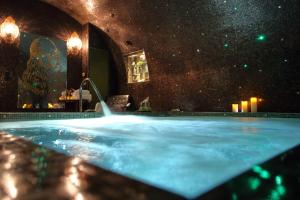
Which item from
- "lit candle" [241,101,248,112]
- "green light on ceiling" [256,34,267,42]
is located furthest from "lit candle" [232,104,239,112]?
"green light on ceiling" [256,34,267,42]

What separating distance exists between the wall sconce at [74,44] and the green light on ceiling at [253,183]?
744cm

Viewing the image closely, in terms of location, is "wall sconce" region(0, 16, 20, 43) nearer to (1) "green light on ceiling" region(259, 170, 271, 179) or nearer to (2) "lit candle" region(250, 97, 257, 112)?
(2) "lit candle" region(250, 97, 257, 112)

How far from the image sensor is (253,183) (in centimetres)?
61

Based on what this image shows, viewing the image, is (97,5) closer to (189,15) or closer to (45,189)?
(189,15)

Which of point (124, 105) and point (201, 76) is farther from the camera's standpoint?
point (124, 105)

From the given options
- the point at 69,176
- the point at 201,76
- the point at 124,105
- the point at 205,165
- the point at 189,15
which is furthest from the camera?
the point at 124,105

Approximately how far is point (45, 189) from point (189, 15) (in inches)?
205

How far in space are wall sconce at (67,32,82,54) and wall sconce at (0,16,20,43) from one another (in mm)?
1567

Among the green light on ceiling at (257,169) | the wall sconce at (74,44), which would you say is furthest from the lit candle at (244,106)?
the wall sconce at (74,44)

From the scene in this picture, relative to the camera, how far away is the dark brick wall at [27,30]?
5.92 meters

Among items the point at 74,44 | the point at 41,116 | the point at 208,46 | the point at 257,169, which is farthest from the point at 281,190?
the point at 74,44

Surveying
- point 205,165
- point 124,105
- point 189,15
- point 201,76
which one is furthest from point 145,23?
point 205,165

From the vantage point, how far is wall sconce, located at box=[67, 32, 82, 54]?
7.32 meters

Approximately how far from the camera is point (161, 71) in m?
6.55
